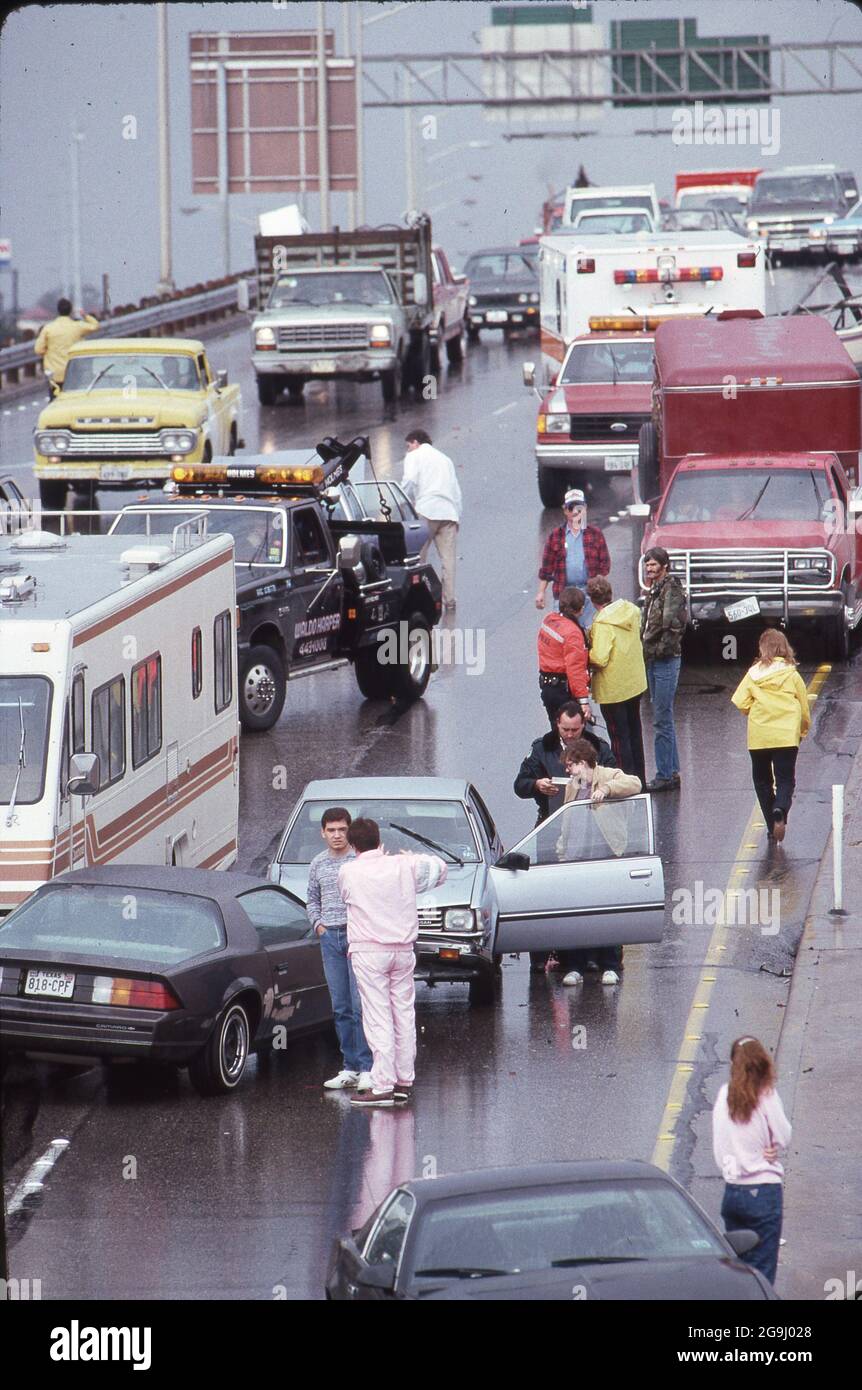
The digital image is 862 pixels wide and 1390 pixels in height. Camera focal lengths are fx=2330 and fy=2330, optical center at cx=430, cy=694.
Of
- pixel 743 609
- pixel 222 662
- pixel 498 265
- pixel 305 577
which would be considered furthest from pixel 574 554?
pixel 498 265

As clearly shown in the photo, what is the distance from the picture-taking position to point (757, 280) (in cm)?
3080

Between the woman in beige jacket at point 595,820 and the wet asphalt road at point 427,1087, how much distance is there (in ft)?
0.54

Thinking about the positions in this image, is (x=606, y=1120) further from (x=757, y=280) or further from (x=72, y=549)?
(x=757, y=280)

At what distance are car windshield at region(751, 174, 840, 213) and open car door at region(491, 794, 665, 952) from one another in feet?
148

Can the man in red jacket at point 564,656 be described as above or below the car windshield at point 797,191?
below

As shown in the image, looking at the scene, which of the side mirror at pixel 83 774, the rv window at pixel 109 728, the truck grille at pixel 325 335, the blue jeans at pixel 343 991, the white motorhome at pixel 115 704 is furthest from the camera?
the truck grille at pixel 325 335

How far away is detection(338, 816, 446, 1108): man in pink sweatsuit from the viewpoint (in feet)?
36.7

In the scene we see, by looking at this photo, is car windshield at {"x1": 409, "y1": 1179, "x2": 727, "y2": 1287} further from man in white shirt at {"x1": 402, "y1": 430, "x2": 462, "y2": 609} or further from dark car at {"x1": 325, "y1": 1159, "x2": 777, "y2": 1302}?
man in white shirt at {"x1": 402, "y1": 430, "x2": 462, "y2": 609}

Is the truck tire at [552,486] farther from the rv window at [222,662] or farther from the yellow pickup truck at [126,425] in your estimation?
the rv window at [222,662]

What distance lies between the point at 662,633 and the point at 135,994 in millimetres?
6826

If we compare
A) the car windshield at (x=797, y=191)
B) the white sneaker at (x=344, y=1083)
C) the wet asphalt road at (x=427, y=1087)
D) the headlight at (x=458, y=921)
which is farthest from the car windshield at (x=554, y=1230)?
the car windshield at (x=797, y=191)

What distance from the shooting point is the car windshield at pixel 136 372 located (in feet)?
95.2

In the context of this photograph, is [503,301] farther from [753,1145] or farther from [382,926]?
[753,1145]
